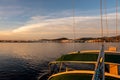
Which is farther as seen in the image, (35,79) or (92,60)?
(35,79)

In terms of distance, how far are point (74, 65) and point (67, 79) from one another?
27.0m

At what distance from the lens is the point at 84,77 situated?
1619 cm

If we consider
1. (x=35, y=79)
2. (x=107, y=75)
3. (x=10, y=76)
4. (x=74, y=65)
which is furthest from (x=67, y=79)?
(x=74, y=65)

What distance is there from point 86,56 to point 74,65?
20.0m

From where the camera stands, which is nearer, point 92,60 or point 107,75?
point 107,75

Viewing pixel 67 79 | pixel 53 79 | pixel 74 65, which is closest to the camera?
pixel 67 79

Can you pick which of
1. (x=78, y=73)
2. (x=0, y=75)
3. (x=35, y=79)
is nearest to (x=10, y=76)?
(x=0, y=75)

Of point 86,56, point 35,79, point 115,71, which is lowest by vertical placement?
point 35,79

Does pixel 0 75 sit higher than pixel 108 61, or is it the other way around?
pixel 108 61

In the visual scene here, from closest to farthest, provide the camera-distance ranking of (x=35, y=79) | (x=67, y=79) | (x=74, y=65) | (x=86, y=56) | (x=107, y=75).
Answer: (x=107, y=75)
(x=67, y=79)
(x=86, y=56)
(x=35, y=79)
(x=74, y=65)

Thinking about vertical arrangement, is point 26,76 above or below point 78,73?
below

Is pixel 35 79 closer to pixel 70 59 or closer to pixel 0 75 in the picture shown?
pixel 0 75

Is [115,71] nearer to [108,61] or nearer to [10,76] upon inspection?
[108,61]

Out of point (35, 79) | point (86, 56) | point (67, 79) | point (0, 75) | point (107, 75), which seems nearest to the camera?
point (107, 75)
